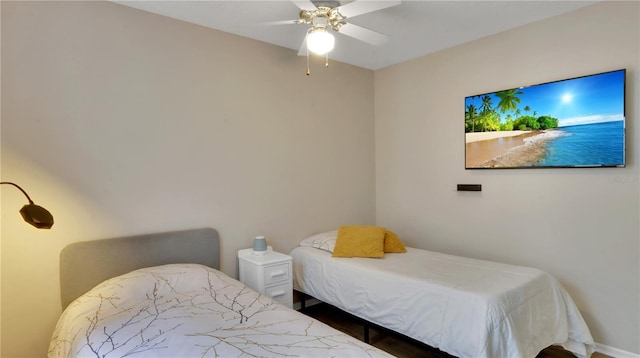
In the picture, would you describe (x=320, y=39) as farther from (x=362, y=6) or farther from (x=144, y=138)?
(x=144, y=138)

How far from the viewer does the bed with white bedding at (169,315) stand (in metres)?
1.55

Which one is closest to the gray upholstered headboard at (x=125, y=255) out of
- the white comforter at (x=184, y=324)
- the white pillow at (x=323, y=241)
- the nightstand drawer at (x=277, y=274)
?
the white comforter at (x=184, y=324)

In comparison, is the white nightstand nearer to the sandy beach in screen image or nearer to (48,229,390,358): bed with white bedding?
(48,229,390,358): bed with white bedding

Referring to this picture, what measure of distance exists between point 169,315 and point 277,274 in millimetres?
1055

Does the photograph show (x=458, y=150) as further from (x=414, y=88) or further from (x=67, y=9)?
(x=67, y=9)

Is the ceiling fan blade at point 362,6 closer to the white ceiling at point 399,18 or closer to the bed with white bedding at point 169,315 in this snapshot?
the white ceiling at point 399,18

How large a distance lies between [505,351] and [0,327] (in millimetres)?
2957

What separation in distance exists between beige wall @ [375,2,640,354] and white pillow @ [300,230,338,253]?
39.2 inches

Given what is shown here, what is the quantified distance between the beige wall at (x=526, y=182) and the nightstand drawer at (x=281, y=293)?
1611 mm

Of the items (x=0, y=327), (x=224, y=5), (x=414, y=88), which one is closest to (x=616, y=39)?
(x=414, y=88)

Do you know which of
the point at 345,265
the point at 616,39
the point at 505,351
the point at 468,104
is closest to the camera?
the point at 505,351

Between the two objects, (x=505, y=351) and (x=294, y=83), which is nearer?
(x=505, y=351)

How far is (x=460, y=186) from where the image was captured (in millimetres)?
3387

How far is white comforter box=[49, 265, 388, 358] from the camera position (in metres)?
1.54
